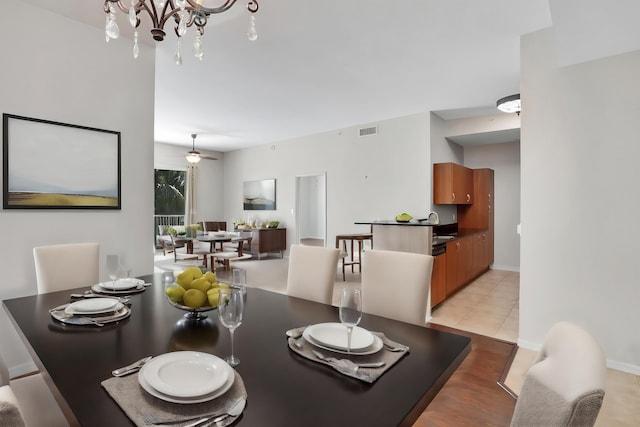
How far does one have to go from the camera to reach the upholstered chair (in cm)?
50

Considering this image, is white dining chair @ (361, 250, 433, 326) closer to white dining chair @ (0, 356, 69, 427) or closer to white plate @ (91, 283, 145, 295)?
white plate @ (91, 283, 145, 295)

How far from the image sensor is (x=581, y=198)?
2736 mm

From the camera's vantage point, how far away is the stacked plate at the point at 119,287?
1.80 m

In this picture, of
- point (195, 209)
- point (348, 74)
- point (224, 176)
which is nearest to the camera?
point (348, 74)

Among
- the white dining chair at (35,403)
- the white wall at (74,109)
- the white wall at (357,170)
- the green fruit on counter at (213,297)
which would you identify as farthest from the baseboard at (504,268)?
the white dining chair at (35,403)

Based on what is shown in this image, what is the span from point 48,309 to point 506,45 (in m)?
4.13

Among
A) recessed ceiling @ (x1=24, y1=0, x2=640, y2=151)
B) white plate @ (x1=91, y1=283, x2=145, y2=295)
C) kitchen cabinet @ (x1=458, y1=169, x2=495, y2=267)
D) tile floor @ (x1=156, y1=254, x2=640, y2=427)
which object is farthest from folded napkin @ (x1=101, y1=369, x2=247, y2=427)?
kitchen cabinet @ (x1=458, y1=169, x2=495, y2=267)

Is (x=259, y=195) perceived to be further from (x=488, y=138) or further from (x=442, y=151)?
(x=488, y=138)

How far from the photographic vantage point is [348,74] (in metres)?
4.03

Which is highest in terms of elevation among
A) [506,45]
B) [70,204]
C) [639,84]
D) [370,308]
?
[506,45]

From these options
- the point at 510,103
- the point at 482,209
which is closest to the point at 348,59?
the point at 510,103

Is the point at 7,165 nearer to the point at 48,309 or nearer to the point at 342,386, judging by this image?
the point at 48,309

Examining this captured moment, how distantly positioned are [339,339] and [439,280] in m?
3.13

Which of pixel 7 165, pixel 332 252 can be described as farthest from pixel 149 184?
pixel 332 252
